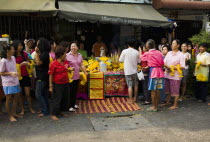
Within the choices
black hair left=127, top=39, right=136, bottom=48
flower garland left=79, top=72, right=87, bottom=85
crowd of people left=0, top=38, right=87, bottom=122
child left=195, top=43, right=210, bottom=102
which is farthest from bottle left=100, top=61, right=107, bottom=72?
child left=195, top=43, right=210, bottom=102

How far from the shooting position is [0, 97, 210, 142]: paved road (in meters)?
4.82

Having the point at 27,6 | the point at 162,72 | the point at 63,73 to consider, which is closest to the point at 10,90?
the point at 63,73

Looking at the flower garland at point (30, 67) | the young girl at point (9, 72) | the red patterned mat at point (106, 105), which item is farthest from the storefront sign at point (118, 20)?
the young girl at point (9, 72)

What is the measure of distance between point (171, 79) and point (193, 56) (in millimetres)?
2383

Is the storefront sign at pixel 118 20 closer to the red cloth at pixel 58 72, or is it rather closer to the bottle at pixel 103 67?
the bottle at pixel 103 67

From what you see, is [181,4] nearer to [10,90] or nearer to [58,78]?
[58,78]

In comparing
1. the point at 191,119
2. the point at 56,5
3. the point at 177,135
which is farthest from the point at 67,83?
the point at 56,5

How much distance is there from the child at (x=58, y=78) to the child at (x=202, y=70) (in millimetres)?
3890

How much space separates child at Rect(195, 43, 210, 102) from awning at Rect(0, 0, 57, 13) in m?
4.67

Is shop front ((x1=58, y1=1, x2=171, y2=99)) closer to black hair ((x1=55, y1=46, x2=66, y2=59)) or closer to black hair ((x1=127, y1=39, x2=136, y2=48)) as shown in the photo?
black hair ((x1=127, y1=39, x2=136, y2=48))

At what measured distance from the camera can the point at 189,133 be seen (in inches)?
200

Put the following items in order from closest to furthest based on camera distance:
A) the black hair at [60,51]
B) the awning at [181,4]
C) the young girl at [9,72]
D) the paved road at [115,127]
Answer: the paved road at [115,127]
the young girl at [9,72]
the black hair at [60,51]
the awning at [181,4]

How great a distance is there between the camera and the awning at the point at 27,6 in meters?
8.01

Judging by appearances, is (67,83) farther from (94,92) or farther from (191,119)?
(191,119)
